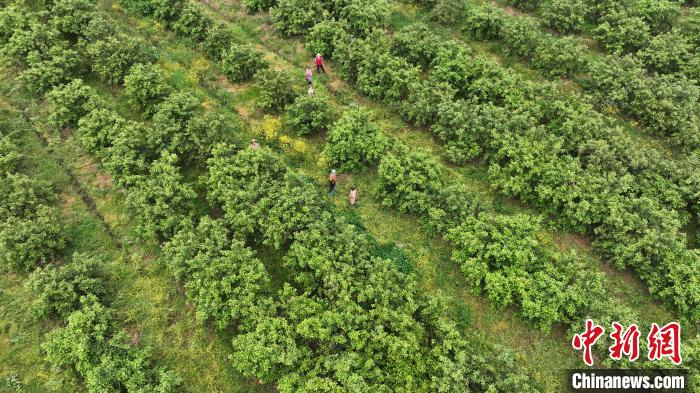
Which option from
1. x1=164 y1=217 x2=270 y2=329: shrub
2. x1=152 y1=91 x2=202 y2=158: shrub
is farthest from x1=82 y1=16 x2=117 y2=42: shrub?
x1=164 y1=217 x2=270 y2=329: shrub

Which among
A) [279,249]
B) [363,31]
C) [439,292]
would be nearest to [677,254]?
[439,292]

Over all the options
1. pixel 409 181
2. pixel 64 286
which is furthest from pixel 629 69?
pixel 64 286

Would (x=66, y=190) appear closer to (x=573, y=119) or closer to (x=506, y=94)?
(x=506, y=94)

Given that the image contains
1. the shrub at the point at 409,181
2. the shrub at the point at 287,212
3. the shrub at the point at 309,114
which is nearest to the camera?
the shrub at the point at 287,212

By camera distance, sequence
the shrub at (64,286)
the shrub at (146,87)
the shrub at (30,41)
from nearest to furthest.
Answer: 1. the shrub at (64,286)
2. the shrub at (146,87)
3. the shrub at (30,41)

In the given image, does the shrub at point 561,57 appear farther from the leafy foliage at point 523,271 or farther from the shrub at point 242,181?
the shrub at point 242,181

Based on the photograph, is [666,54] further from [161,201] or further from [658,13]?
[161,201]

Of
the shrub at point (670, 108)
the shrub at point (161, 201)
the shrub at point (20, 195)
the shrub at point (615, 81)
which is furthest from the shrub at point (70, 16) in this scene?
the shrub at point (670, 108)
